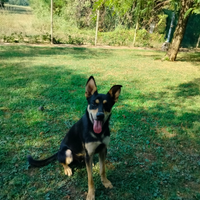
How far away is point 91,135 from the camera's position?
98.7 inches

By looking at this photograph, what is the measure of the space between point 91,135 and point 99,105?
442 millimetres

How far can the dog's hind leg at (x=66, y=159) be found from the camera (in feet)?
9.35

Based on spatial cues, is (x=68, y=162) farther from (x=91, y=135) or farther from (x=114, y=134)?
(x=114, y=134)

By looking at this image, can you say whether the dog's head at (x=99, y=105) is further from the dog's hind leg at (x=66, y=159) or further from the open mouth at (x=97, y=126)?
the dog's hind leg at (x=66, y=159)

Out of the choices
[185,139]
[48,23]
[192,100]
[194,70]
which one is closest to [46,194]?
[185,139]

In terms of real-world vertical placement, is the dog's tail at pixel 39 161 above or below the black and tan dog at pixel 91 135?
below

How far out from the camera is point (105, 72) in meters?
8.71

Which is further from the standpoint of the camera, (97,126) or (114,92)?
(114,92)

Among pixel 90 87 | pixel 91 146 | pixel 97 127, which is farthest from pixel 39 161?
pixel 90 87

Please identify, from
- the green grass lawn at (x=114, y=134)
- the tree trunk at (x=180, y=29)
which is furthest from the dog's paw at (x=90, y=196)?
the tree trunk at (x=180, y=29)

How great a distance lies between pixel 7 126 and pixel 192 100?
5.79m

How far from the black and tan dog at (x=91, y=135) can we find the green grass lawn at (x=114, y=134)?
0.28 m

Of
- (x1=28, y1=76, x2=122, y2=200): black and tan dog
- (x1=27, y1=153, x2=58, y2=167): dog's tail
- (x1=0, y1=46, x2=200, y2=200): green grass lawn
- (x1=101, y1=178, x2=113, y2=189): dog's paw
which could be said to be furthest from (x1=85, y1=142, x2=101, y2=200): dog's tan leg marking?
(x1=27, y1=153, x2=58, y2=167): dog's tail

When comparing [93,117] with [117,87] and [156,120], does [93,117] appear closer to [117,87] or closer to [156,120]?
[117,87]
